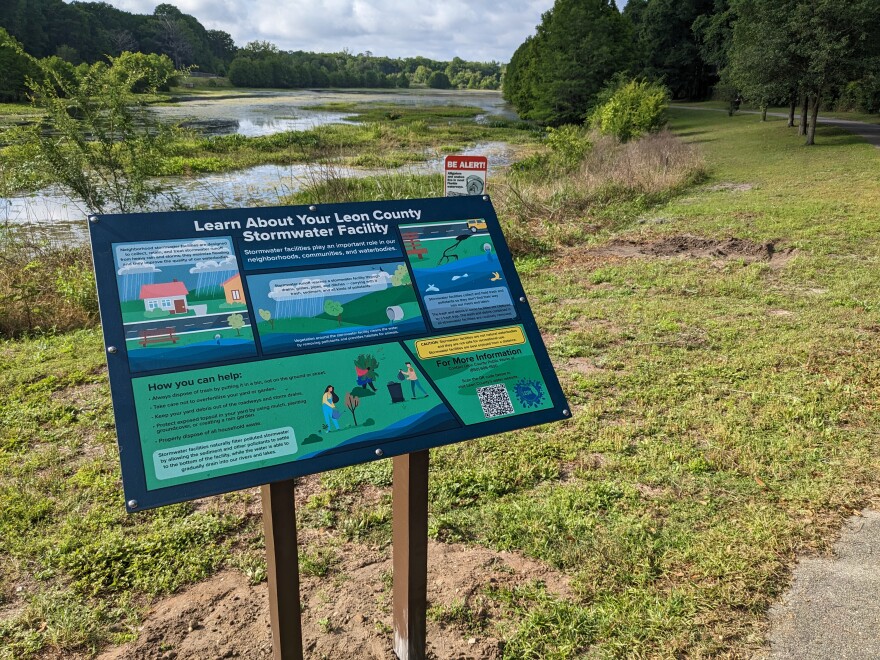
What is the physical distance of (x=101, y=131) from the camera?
790 cm

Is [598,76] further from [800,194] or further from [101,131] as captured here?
[101,131]

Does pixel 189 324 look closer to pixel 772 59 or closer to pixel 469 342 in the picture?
pixel 469 342

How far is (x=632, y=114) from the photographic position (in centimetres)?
2598

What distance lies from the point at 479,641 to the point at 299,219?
1850mm

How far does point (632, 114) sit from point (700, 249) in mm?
19314

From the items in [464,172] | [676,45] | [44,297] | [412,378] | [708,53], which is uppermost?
[676,45]

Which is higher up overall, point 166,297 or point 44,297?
point 166,297

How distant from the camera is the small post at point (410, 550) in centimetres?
212

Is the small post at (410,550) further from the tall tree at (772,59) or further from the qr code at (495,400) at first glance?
the tall tree at (772,59)

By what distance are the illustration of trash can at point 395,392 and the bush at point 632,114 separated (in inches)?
938

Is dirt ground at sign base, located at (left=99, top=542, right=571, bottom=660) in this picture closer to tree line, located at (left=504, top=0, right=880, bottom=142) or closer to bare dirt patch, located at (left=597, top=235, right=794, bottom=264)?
bare dirt patch, located at (left=597, top=235, right=794, bottom=264)

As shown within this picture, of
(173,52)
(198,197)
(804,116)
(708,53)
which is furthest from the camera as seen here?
(173,52)

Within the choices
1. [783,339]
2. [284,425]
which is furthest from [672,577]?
[783,339]

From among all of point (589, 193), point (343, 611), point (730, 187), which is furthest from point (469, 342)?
point (730, 187)
